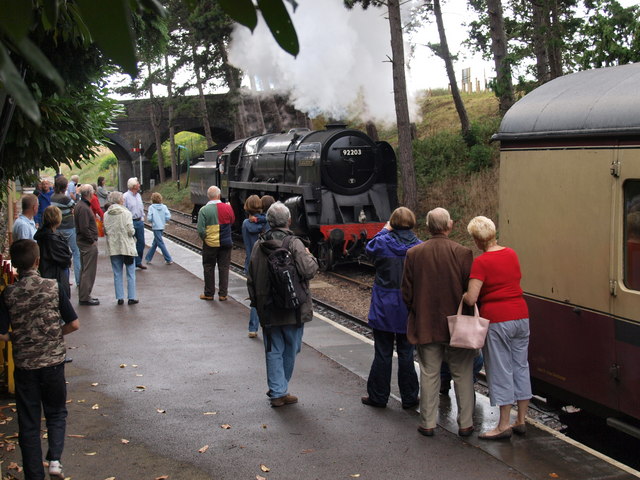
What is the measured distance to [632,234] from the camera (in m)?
5.08

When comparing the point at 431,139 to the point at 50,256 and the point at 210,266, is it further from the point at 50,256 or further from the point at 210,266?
the point at 50,256

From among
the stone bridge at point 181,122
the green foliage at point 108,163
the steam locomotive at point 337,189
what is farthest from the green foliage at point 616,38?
the green foliage at point 108,163

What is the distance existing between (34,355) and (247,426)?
1936mm

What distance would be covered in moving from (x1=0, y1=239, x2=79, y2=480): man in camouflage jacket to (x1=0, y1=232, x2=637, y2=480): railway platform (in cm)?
37

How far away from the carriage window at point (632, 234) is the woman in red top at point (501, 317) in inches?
30.4

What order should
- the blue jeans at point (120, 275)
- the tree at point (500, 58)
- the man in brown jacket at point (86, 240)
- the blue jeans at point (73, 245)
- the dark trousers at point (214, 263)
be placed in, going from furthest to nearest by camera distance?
the tree at point (500, 58), the blue jeans at point (73, 245), the dark trousers at point (214, 263), the blue jeans at point (120, 275), the man in brown jacket at point (86, 240)

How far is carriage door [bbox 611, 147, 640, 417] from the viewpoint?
5.00 meters

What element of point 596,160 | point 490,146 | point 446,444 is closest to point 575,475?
point 446,444

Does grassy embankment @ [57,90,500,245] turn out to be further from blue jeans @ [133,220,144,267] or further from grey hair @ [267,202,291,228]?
grey hair @ [267,202,291,228]

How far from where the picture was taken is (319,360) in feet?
26.8

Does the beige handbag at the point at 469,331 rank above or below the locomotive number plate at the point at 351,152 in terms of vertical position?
below

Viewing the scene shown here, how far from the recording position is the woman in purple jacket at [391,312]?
623 cm

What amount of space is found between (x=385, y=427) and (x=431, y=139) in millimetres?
18720

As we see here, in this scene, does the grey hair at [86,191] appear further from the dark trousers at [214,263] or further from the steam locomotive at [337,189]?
the steam locomotive at [337,189]
